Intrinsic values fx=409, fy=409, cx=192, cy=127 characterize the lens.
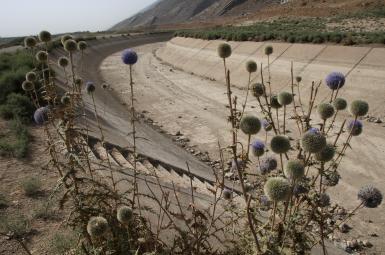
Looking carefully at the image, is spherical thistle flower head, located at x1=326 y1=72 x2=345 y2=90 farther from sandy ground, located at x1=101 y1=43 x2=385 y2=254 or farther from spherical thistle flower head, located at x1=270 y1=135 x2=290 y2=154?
sandy ground, located at x1=101 y1=43 x2=385 y2=254

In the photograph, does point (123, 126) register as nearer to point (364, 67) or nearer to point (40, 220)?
point (40, 220)

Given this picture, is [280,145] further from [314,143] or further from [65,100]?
[65,100]

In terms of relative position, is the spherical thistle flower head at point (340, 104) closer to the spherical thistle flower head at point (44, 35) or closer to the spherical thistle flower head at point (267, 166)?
the spherical thistle flower head at point (267, 166)

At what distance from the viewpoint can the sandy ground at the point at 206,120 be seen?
9.70 m

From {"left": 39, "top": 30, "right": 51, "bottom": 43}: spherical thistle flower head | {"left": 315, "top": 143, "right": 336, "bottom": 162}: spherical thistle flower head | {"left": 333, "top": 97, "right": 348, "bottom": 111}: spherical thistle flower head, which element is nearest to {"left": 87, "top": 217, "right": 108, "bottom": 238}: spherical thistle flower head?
{"left": 315, "top": 143, "right": 336, "bottom": 162}: spherical thistle flower head

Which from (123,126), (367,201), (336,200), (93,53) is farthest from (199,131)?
(93,53)

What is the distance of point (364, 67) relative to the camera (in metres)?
18.6

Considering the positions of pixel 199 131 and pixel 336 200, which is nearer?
pixel 336 200

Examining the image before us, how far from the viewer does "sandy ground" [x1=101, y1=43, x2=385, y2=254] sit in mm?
9695

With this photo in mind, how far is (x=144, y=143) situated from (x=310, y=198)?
967 centimetres

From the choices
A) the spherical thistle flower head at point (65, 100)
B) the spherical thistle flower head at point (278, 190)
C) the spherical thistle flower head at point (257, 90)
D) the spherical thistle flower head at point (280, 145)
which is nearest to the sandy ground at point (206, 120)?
the spherical thistle flower head at point (257, 90)

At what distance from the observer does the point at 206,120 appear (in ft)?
57.4

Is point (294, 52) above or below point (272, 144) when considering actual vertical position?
below

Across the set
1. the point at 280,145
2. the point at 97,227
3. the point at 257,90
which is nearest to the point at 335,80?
the point at 257,90
